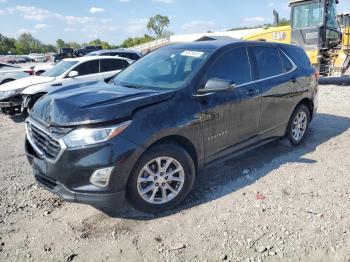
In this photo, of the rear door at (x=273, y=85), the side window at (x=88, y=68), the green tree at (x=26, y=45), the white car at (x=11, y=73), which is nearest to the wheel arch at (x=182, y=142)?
the rear door at (x=273, y=85)

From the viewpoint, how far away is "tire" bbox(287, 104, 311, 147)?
5.77m

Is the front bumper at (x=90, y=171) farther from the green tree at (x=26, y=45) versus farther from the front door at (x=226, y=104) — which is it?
the green tree at (x=26, y=45)

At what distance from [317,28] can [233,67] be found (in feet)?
31.8

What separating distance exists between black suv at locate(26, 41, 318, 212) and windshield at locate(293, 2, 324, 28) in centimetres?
882

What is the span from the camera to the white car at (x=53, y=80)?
859cm

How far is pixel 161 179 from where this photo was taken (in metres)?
3.81

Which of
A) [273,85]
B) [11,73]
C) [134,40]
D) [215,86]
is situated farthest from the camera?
[134,40]

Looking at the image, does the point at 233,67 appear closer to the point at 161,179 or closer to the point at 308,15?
the point at 161,179

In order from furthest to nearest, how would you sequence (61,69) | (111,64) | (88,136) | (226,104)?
(111,64)
(61,69)
(226,104)
(88,136)

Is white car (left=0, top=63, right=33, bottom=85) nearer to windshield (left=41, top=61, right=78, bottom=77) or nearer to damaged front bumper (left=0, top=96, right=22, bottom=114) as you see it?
windshield (left=41, top=61, right=78, bottom=77)

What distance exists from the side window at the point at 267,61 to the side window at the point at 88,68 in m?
5.91

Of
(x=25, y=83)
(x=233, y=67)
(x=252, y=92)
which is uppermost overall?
(x=233, y=67)

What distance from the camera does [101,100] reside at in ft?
12.0

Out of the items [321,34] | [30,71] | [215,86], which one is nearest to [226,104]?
[215,86]
